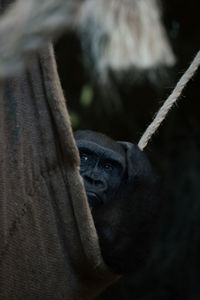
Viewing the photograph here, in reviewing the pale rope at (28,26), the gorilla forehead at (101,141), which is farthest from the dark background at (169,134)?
the pale rope at (28,26)

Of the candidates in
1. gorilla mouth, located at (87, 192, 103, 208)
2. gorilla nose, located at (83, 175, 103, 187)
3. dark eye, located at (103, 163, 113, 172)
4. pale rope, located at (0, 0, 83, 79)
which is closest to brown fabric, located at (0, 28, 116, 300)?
gorilla mouth, located at (87, 192, 103, 208)

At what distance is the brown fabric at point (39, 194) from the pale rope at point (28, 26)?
2.85ft

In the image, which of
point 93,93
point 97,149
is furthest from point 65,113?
point 93,93

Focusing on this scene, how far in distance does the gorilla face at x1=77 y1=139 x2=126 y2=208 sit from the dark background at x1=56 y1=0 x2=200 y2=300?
2539 mm

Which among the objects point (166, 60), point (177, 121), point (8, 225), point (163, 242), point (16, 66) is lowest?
point (163, 242)

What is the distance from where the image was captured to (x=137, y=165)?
2.61 metres

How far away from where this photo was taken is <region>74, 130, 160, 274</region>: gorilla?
7.72ft

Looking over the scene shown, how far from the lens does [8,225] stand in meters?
1.90

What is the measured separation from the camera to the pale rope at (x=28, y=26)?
3.00 feet

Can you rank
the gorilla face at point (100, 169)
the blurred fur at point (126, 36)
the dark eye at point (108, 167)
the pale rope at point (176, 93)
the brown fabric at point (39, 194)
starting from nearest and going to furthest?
1. the brown fabric at point (39, 194)
2. the pale rope at point (176, 93)
3. the gorilla face at point (100, 169)
4. the dark eye at point (108, 167)
5. the blurred fur at point (126, 36)

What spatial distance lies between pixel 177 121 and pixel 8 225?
4.13m

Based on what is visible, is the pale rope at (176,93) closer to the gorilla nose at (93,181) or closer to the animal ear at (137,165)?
the animal ear at (137,165)

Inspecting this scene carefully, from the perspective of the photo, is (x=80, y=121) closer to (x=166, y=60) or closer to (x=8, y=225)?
(x=166, y=60)

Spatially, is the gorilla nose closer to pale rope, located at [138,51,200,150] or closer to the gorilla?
the gorilla
